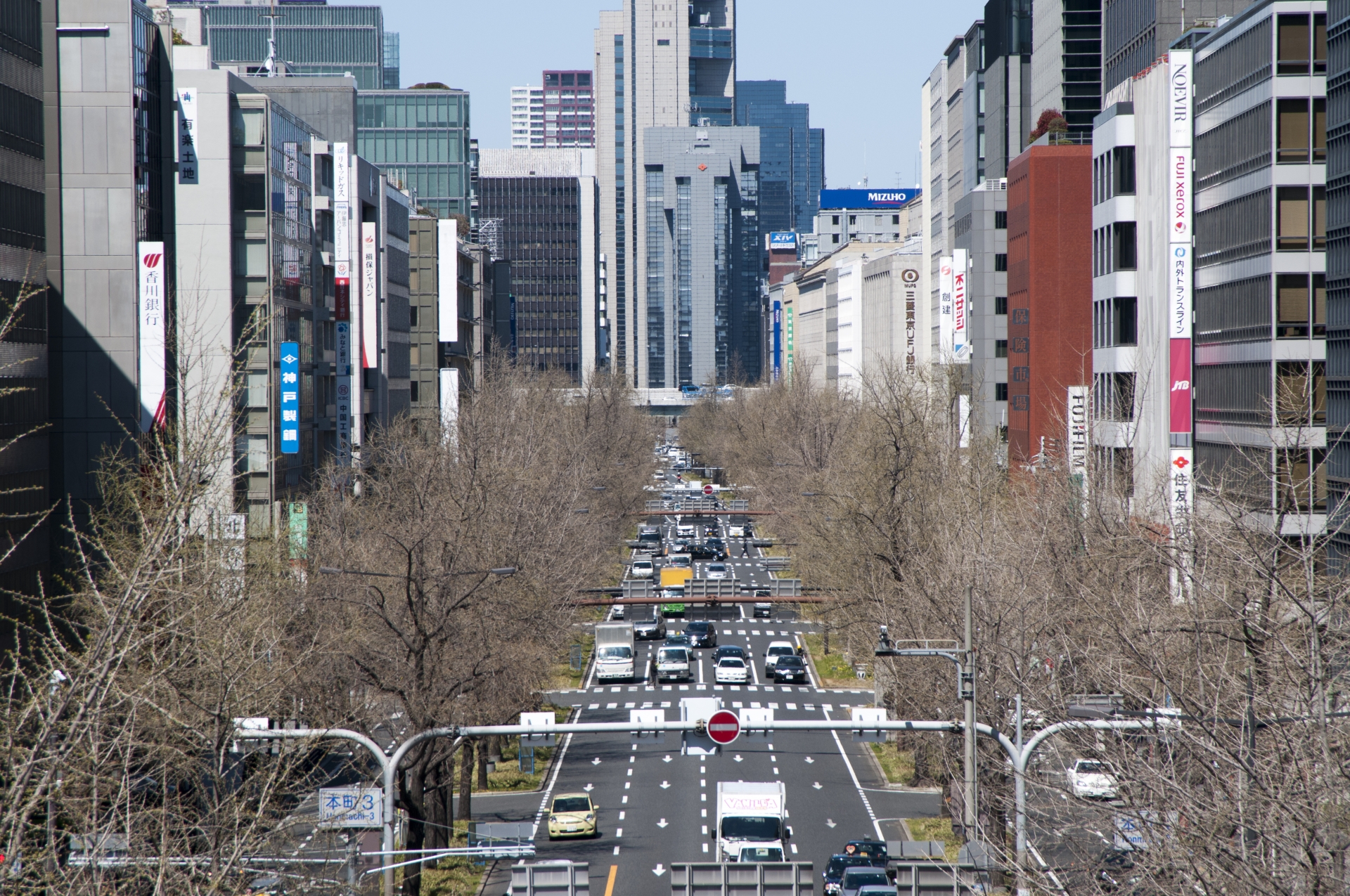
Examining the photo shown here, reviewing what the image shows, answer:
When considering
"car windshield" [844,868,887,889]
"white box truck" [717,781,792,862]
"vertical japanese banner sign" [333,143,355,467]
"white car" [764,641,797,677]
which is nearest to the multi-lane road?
"white car" [764,641,797,677]

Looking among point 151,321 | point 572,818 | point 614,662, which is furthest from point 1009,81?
point 572,818

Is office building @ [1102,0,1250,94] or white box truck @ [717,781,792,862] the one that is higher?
office building @ [1102,0,1250,94]

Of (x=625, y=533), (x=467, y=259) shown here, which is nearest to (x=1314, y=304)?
(x=625, y=533)

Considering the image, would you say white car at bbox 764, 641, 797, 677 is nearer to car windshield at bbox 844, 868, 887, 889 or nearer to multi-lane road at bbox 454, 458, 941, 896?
multi-lane road at bbox 454, 458, 941, 896

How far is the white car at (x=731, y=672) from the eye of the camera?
65875 millimetres

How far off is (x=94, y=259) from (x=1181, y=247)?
→ 40.7 meters

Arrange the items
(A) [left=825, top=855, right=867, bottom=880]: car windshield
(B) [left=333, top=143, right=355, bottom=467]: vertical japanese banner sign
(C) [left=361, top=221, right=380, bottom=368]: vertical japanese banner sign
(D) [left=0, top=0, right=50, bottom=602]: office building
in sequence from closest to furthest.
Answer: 1. (A) [left=825, top=855, right=867, bottom=880]: car windshield
2. (D) [left=0, top=0, right=50, bottom=602]: office building
3. (B) [left=333, top=143, right=355, bottom=467]: vertical japanese banner sign
4. (C) [left=361, top=221, right=380, bottom=368]: vertical japanese banner sign

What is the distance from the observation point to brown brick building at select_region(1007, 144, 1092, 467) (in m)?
76.7

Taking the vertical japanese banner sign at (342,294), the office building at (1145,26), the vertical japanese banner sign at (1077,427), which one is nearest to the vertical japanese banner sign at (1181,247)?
the vertical japanese banner sign at (1077,427)

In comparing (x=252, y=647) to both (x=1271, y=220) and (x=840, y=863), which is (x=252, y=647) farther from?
(x=1271, y=220)

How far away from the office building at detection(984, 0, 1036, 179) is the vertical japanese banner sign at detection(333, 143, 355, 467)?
55.5 metres

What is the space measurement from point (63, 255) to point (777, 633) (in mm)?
43380

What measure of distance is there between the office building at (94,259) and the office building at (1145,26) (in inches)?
1736

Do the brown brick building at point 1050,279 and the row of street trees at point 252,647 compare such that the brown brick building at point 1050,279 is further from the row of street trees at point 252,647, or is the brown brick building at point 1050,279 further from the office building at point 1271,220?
the row of street trees at point 252,647
